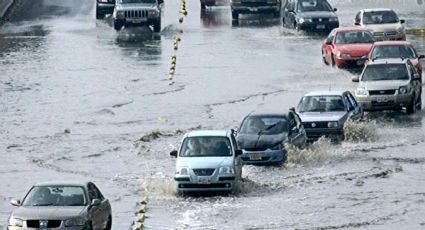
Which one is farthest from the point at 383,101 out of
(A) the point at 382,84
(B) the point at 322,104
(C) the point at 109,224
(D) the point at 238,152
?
→ (C) the point at 109,224

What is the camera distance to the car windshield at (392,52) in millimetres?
49438

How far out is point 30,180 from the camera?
35625 mm

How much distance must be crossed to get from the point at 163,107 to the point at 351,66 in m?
8.15

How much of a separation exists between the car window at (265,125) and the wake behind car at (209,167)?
11.3 feet

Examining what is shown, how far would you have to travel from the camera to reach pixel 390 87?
43812mm

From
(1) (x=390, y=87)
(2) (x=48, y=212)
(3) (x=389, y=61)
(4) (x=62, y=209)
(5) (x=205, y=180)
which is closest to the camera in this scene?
(2) (x=48, y=212)

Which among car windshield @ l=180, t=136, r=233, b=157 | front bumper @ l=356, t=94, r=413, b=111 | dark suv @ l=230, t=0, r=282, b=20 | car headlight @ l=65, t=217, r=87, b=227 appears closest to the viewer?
car headlight @ l=65, t=217, r=87, b=227

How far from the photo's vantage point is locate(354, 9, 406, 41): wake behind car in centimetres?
5803

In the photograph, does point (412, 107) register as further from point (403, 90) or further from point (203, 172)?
point (203, 172)

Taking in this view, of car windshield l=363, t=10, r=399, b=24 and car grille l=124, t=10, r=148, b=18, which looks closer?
car windshield l=363, t=10, r=399, b=24

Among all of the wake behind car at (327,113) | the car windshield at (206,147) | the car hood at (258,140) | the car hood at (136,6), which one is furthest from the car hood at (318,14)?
the car windshield at (206,147)

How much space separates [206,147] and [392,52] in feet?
57.7

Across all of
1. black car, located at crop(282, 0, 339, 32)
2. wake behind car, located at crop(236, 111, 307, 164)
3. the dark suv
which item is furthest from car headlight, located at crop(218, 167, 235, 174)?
the dark suv

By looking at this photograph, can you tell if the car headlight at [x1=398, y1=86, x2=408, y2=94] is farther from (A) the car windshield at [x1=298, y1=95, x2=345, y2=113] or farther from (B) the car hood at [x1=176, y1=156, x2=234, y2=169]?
(B) the car hood at [x1=176, y1=156, x2=234, y2=169]
